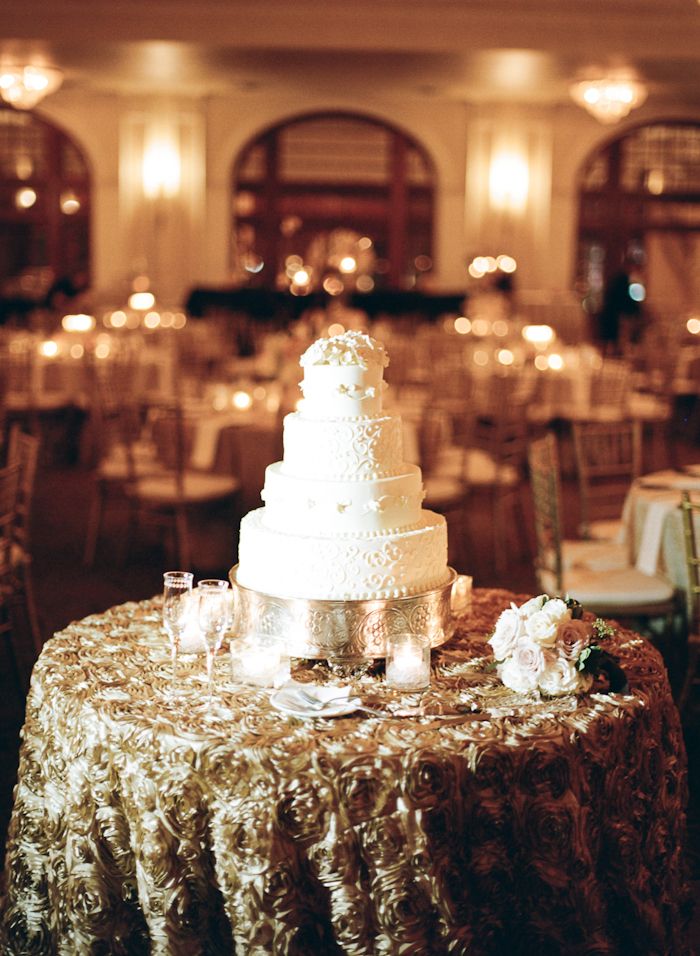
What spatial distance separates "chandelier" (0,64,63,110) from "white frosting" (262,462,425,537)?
420 inches

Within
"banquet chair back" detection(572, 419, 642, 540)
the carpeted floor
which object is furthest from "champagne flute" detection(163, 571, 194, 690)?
"banquet chair back" detection(572, 419, 642, 540)

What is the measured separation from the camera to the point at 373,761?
2.31m

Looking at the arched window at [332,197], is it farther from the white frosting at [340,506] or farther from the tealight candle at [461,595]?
the white frosting at [340,506]

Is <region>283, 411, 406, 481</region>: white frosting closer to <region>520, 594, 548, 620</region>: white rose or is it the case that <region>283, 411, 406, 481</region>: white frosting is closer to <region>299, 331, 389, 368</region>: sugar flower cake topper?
<region>299, 331, 389, 368</region>: sugar flower cake topper

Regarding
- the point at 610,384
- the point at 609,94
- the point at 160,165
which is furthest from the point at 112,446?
the point at 160,165

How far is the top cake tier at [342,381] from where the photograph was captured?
278 cm

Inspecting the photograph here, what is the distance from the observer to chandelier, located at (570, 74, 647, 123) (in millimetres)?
12453

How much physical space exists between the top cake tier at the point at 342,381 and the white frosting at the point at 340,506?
156 mm

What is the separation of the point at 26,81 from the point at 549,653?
1126 cm

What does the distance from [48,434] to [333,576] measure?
7.73m

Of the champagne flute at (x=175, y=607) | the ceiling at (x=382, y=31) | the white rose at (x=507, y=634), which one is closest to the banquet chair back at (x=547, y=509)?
the white rose at (x=507, y=634)

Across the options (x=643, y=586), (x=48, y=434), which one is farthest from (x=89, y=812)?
(x=48, y=434)

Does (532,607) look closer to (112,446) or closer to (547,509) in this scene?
(547,509)

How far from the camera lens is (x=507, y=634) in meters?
2.60
